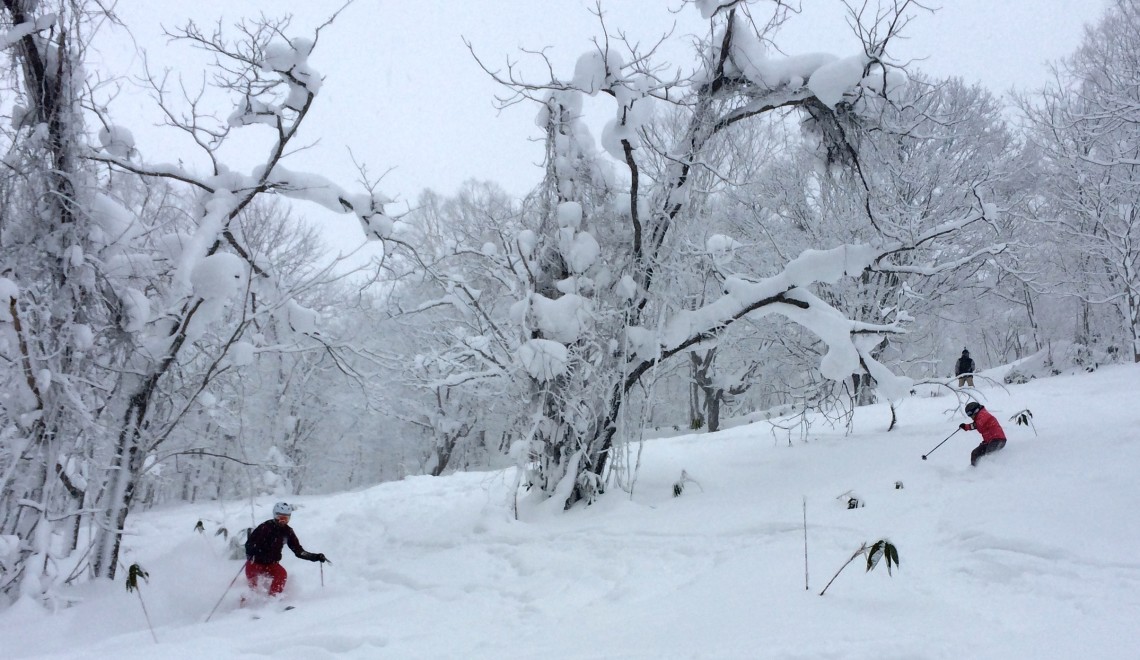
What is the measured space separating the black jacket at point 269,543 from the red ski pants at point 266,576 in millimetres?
43

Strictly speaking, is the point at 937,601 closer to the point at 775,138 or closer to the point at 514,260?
the point at 514,260

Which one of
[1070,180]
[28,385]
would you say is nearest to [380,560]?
[28,385]

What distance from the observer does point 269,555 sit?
5.53m

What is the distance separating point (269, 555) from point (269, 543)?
0.10m

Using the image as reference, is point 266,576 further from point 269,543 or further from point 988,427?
point 988,427

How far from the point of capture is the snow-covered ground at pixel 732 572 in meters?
3.31

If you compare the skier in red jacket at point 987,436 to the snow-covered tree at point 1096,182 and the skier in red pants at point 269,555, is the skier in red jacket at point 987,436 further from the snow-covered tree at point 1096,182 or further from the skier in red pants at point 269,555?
the snow-covered tree at point 1096,182

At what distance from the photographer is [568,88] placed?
6387mm

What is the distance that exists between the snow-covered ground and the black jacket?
0.39 metres

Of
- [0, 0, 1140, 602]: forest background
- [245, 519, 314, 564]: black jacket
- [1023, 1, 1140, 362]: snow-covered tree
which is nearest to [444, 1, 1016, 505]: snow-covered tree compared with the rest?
[0, 0, 1140, 602]: forest background

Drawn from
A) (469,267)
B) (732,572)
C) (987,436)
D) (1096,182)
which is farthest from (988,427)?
(1096,182)

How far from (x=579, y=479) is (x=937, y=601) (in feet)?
14.7

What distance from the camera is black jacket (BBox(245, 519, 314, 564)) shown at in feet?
18.1

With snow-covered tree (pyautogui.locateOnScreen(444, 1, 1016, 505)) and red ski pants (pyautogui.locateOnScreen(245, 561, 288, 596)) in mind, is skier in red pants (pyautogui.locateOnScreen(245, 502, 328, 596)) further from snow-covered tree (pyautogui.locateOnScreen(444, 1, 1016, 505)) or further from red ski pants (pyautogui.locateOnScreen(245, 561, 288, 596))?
snow-covered tree (pyautogui.locateOnScreen(444, 1, 1016, 505))
